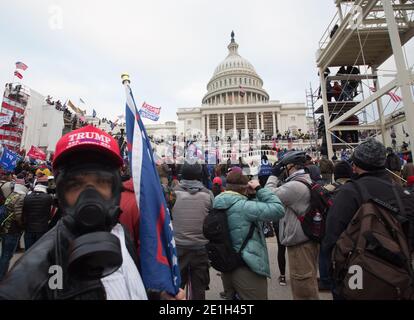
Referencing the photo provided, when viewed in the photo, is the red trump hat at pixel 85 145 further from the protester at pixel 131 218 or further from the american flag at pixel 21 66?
the american flag at pixel 21 66

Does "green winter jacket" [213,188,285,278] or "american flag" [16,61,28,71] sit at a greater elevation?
"american flag" [16,61,28,71]

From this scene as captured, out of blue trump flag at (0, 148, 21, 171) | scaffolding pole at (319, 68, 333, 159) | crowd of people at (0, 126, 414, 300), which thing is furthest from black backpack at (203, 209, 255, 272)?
scaffolding pole at (319, 68, 333, 159)

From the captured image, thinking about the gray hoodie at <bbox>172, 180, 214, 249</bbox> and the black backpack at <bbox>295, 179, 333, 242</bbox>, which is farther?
the gray hoodie at <bbox>172, 180, 214, 249</bbox>

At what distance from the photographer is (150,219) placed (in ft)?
4.55

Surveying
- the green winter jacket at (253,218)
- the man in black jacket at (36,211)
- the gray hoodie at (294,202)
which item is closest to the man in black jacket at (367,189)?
the green winter jacket at (253,218)

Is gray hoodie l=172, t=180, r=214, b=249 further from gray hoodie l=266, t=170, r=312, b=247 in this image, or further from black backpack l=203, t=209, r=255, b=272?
gray hoodie l=266, t=170, r=312, b=247

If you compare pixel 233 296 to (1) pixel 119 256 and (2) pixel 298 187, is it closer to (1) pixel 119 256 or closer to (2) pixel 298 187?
(2) pixel 298 187

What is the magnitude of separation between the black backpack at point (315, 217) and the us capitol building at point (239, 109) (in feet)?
204

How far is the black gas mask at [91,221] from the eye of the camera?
0.81 metres

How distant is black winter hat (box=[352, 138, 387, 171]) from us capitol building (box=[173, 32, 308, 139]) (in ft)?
207

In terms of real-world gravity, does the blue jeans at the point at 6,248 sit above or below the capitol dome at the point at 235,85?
below

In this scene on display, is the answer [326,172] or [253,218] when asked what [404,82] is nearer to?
[326,172]

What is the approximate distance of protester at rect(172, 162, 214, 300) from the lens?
3086mm

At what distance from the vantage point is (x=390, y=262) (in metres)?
1.75
